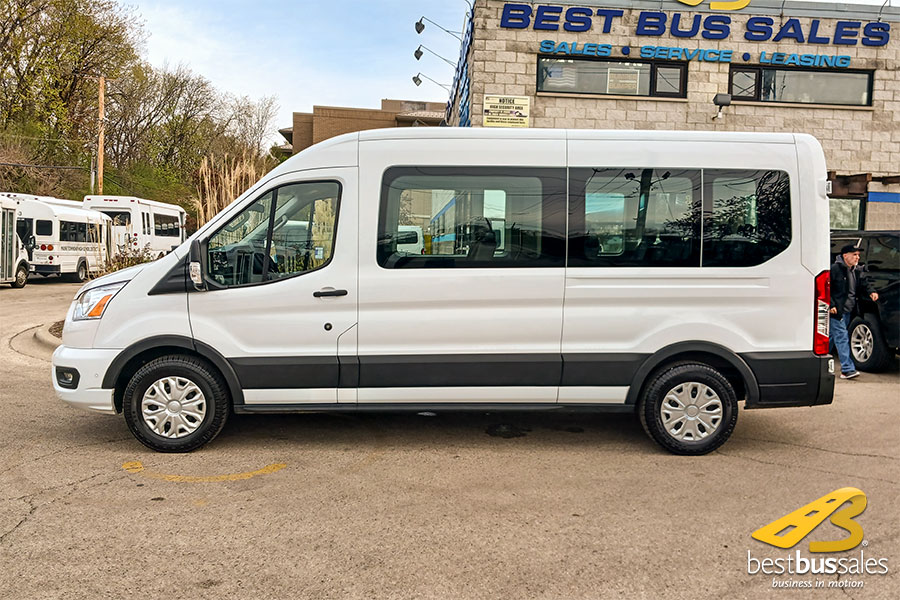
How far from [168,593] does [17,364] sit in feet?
22.6

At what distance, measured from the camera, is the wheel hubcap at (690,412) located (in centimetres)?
523

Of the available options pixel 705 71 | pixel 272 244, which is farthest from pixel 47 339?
pixel 705 71

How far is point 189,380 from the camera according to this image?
511cm

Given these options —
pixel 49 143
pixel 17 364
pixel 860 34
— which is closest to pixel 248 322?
pixel 17 364

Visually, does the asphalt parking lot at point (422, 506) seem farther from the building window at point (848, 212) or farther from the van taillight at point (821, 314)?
the building window at point (848, 212)

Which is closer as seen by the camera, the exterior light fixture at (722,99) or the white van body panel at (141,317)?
the white van body panel at (141,317)

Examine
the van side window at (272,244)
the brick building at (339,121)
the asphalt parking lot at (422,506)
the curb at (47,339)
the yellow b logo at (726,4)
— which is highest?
the brick building at (339,121)

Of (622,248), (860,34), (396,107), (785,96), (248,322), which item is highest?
(396,107)

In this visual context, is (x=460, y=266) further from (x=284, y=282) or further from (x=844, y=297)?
(x=844, y=297)

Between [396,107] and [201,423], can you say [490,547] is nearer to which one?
[201,423]

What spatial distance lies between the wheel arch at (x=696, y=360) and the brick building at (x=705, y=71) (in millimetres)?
10074

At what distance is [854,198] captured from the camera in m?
15.8

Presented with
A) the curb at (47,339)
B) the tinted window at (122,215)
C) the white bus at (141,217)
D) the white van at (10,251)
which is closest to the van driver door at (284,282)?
the curb at (47,339)

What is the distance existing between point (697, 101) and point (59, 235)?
18132mm
